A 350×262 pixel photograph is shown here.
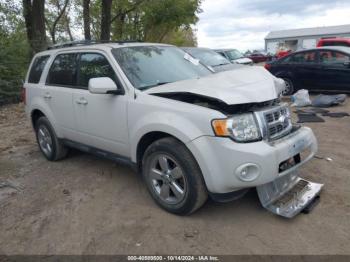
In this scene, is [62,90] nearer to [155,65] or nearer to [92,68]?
[92,68]

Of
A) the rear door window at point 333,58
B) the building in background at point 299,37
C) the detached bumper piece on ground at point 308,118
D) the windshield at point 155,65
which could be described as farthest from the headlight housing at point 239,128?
the building in background at point 299,37

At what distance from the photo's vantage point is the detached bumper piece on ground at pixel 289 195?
3523 mm

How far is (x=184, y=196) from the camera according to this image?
3535 mm

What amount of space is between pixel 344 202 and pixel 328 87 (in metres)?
7.22

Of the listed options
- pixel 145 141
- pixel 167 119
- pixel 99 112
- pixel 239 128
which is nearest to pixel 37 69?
pixel 99 112

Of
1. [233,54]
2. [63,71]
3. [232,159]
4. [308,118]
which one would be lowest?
[308,118]

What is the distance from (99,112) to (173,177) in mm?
1375

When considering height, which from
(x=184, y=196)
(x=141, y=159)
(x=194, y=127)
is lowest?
(x=184, y=196)

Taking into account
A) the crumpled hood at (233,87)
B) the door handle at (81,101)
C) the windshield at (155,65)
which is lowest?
the door handle at (81,101)

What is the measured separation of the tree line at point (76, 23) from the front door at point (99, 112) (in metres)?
8.32

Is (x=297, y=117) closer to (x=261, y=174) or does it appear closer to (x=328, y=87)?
(x=328, y=87)

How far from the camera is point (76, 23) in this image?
30047mm

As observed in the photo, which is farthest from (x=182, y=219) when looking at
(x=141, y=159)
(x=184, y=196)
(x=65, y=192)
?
(x=65, y=192)

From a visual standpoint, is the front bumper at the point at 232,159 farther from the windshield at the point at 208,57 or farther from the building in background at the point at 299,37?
the building in background at the point at 299,37
